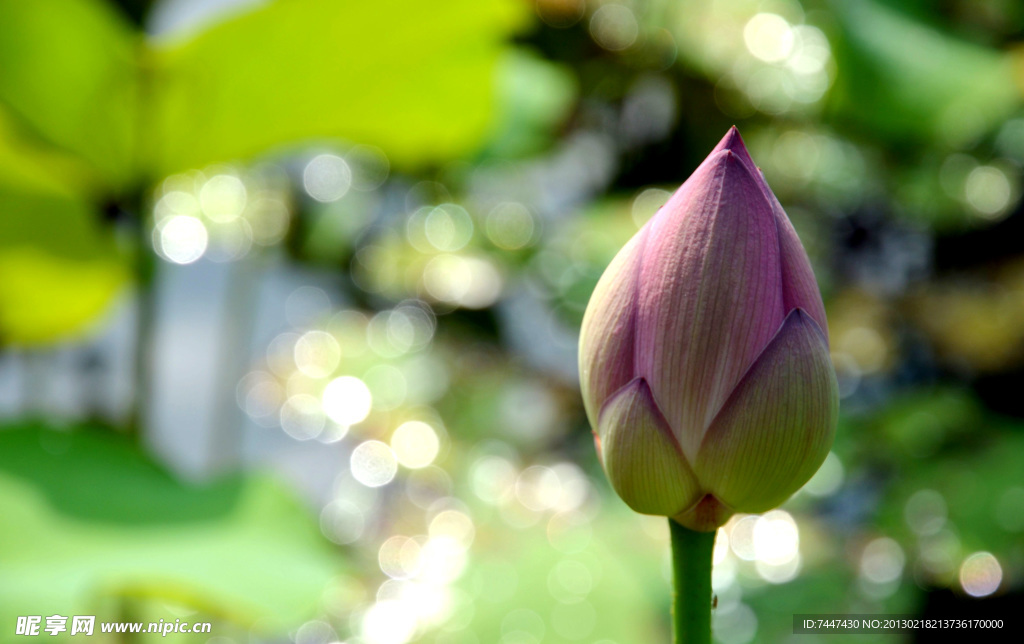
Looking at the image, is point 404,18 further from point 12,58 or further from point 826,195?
point 826,195

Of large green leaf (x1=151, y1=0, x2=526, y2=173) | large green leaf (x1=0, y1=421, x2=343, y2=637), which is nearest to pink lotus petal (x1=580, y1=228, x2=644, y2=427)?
large green leaf (x1=0, y1=421, x2=343, y2=637)

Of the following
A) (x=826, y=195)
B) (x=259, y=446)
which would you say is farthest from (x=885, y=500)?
(x=259, y=446)

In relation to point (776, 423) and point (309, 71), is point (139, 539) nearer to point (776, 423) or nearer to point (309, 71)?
point (309, 71)

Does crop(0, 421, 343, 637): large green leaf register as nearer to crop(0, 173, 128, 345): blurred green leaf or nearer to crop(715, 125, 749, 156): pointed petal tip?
crop(0, 173, 128, 345): blurred green leaf

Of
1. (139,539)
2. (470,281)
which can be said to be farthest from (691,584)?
(470,281)

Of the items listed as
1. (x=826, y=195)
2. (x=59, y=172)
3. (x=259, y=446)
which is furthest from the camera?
(x=259, y=446)

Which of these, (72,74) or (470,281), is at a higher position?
(470,281)

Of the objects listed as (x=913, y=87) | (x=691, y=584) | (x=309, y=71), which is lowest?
(x=691, y=584)

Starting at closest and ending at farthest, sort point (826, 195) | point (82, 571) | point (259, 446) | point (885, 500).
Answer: point (82, 571) < point (885, 500) < point (826, 195) < point (259, 446)
